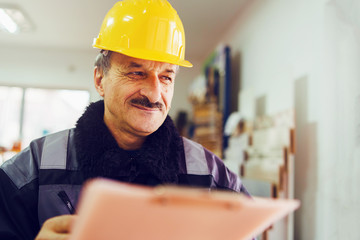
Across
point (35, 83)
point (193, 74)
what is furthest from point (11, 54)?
point (193, 74)

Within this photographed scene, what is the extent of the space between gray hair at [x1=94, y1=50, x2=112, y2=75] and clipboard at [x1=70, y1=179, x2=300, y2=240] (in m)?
0.94

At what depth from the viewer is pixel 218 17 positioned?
189 inches

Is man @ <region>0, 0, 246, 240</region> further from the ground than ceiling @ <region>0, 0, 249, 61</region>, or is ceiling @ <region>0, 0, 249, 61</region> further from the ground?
ceiling @ <region>0, 0, 249, 61</region>

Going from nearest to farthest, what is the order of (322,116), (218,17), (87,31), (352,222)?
(352,222) → (322,116) → (218,17) → (87,31)

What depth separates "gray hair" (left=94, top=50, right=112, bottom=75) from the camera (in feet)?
4.45

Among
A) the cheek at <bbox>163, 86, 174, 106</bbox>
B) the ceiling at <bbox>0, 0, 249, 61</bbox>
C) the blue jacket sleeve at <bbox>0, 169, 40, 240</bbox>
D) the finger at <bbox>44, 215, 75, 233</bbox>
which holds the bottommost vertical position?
the blue jacket sleeve at <bbox>0, 169, 40, 240</bbox>

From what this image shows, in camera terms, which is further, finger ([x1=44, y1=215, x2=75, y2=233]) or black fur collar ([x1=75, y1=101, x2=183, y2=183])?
black fur collar ([x1=75, y1=101, x2=183, y2=183])

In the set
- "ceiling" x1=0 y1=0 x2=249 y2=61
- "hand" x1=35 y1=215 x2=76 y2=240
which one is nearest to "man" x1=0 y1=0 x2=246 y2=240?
"hand" x1=35 y1=215 x2=76 y2=240

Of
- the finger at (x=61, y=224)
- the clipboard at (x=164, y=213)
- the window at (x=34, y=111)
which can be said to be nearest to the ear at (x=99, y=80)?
the finger at (x=61, y=224)

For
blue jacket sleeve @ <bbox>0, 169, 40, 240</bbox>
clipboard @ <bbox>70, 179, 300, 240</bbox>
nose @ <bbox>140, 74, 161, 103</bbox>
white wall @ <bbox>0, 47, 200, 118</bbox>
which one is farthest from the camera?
white wall @ <bbox>0, 47, 200, 118</bbox>

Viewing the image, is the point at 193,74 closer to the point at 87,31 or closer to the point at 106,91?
the point at 87,31

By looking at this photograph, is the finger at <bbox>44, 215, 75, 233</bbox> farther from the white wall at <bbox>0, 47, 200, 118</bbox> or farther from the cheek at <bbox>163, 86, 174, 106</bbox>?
the white wall at <bbox>0, 47, 200, 118</bbox>

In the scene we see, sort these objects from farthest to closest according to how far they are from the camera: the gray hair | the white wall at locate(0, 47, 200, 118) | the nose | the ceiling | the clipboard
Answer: the white wall at locate(0, 47, 200, 118), the ceiling, the gray hair, the nose, the clipboard

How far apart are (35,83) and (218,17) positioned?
424cm
